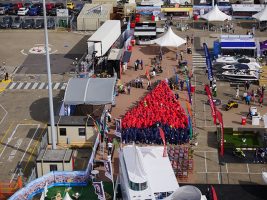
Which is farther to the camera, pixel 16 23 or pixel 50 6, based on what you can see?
pixel 50 6

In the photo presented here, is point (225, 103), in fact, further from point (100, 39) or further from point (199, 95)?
point (100, 39)

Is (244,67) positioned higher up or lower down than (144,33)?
lower down

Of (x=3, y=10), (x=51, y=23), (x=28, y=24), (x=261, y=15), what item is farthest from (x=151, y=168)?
(x=3, y=10)

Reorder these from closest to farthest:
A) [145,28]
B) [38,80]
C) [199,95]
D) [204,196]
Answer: [204,196], [199,95], [38,80], [145,28]

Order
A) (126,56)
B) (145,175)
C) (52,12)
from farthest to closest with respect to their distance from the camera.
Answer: (52,12) → (126,56) → (145,175)

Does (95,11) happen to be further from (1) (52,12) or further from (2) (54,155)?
(2) (54,155)

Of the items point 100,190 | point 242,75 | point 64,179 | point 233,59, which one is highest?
point 233,59

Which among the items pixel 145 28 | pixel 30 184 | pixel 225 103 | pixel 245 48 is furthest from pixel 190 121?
pixel 145 28

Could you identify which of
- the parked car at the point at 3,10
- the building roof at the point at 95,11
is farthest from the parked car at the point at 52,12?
the parked car at the point at 3,10
